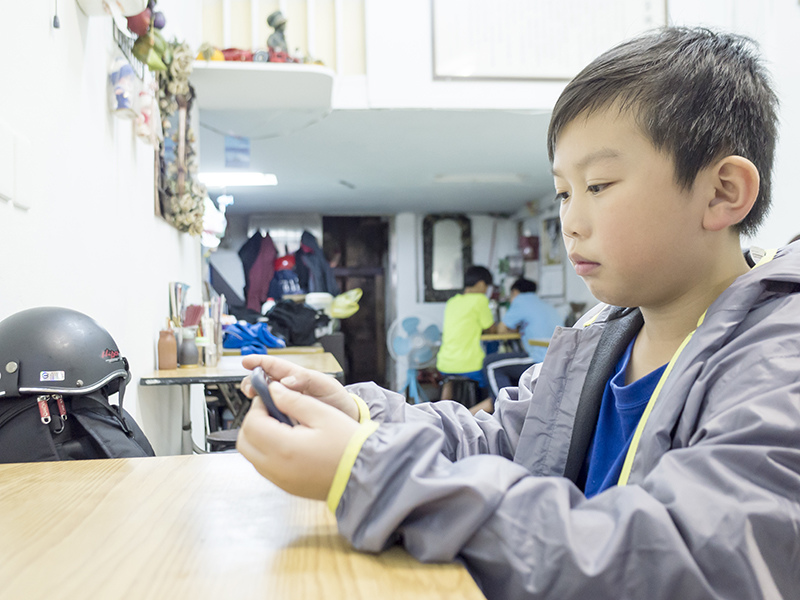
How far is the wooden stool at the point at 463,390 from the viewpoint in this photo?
6379mm

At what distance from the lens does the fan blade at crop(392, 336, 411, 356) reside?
21.4 feet

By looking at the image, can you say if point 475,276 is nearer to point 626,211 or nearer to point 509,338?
point 509,338

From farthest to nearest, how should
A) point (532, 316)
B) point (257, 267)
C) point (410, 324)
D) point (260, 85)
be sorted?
point (257, 267)
point (410, 324)
point (532, 316)
point (260, 85)

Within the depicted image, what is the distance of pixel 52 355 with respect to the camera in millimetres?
1175

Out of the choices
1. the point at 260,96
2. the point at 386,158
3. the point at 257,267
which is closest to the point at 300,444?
the point at 260,96

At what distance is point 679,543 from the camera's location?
482mm

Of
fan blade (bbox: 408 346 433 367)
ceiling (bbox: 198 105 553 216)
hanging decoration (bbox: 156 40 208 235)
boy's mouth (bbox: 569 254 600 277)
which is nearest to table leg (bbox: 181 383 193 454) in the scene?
hanging decoration (bbox: 156 40 208 235)

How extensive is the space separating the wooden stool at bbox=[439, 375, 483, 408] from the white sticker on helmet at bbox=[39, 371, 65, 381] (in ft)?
17.1

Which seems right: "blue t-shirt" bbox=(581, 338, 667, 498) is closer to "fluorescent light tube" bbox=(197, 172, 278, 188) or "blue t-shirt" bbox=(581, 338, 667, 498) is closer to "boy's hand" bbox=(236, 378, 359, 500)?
"boy's hand" bbox=(236, 378, 359, 500)

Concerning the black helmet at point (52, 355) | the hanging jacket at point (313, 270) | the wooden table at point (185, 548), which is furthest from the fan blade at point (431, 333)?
the wooden table at point (185, 548)

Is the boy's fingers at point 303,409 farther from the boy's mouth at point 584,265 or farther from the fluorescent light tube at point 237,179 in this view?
the fluorescent light tube at point 237,179

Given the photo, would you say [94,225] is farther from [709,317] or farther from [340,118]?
[340,118]

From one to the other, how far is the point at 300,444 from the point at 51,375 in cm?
88

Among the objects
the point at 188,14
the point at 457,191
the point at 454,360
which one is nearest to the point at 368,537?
the point at 188,14
